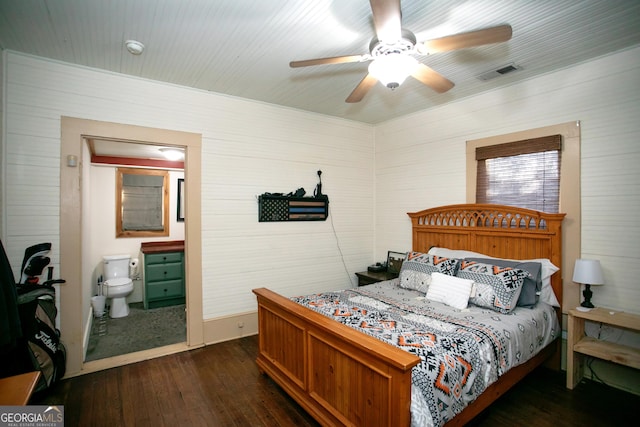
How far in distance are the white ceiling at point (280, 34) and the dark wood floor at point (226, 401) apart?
2815 mm

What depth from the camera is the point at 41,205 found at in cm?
273

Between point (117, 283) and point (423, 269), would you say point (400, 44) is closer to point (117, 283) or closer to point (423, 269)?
point (423, 269)

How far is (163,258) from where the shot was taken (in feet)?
16.2

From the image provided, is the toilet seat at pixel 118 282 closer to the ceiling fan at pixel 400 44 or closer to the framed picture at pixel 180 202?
the framed picture at pixel 180 202

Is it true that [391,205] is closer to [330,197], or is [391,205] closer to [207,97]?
[330,197]

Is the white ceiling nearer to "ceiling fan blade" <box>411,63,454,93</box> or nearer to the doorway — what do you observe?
"ceiling fan blade" <box>411,63,454,93</box>

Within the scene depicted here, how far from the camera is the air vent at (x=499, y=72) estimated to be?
288 cm

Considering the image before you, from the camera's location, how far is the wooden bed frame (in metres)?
1.65

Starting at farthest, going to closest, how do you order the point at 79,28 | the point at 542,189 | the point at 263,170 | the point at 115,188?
1. the point at 115,188
2. the point at 263,170
3. the point at 542,189
4. the point at 79,28

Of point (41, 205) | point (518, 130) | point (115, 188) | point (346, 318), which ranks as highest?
point (518, 130)

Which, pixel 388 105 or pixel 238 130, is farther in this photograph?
pixel 388 105

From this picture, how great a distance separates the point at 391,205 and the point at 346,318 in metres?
2.53

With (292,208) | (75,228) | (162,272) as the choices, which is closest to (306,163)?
(292,208)

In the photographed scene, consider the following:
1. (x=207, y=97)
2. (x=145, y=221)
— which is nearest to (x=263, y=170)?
(x=207, y=97)
